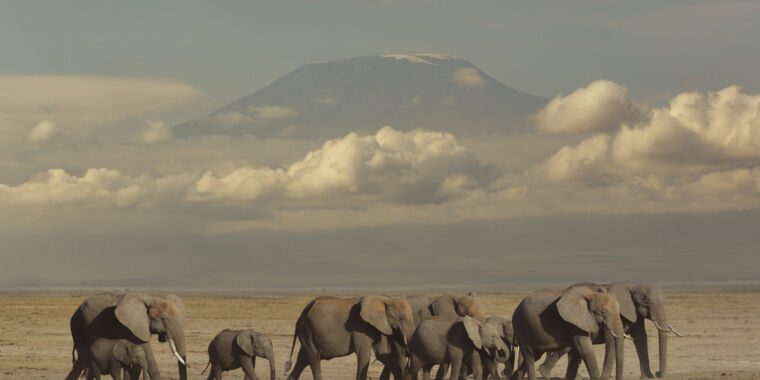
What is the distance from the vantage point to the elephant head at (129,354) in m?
26.4

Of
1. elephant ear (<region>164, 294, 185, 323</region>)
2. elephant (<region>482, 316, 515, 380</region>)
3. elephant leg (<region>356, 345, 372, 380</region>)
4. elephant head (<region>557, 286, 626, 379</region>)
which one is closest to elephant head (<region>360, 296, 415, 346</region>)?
elephant leg (<region>356, 345, 372, 380</region>)

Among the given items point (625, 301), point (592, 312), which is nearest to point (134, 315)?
point (592, 312)

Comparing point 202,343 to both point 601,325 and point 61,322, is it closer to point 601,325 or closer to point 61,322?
point 61,322

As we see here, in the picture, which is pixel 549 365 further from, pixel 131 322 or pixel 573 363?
pixel 131 322

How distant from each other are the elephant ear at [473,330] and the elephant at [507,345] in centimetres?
64

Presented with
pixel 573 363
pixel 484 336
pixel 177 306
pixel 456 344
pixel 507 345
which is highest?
pixel 177 306

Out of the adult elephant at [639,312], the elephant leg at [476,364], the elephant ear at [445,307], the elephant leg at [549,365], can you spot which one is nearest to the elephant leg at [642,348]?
the adult elephant at [639,312]

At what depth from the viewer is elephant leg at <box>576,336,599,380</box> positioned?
92.0 ft

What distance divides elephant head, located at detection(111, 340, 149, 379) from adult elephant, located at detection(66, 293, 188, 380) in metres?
0.10

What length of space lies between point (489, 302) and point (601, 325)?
218 ft

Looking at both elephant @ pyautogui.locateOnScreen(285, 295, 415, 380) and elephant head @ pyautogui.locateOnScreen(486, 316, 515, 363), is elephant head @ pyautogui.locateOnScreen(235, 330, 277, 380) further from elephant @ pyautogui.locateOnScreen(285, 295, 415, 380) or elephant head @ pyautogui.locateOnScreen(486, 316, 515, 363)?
elephant head @ pyautogui.locateOnScreen(486, 316, 515, 363)

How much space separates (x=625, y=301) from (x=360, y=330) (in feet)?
22.2

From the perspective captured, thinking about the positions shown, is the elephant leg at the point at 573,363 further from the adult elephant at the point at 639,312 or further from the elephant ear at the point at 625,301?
the elephant ear at the point at 625,301

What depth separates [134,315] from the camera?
85.8 ft
